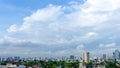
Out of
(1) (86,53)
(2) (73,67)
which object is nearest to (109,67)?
(2) (73,67)

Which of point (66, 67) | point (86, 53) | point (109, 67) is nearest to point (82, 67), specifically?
point (66, 67)

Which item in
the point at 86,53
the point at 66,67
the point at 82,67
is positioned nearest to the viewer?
the point at 82,67

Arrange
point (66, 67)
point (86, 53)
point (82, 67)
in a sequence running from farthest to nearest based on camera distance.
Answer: point (86, 53) → point (66, 67) → point (82, 67)

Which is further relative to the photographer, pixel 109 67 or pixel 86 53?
pixel 86 53

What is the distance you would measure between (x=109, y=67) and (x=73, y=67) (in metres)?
11.9

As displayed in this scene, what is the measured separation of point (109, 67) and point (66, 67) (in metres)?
14.0

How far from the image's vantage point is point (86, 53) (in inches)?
6230

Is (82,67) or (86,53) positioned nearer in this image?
(82,67)

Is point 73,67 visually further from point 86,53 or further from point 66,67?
point 86,53

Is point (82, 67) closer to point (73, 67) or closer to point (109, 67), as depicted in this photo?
point (73, 67)

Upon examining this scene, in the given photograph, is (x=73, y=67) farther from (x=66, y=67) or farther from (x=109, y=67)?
(x=109, y=67)

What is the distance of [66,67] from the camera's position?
276 ft

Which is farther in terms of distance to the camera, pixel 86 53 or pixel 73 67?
pixel 86 53

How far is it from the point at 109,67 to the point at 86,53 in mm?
68880
